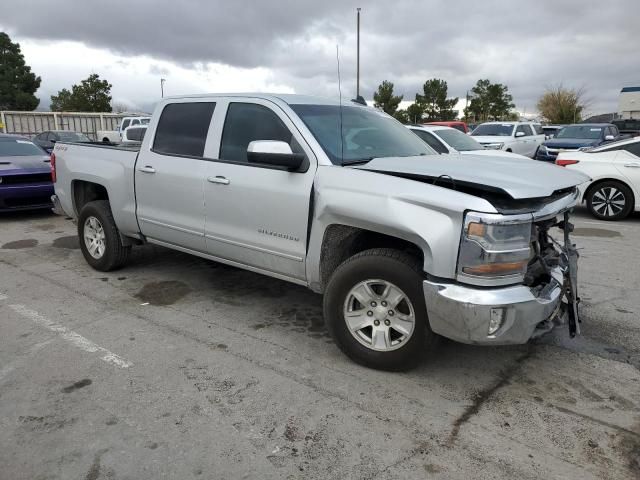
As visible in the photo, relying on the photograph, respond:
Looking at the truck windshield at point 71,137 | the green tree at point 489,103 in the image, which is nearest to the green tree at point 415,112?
the green tree at point 489,103

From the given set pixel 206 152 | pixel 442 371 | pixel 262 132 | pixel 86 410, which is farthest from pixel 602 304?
pixel 86 410

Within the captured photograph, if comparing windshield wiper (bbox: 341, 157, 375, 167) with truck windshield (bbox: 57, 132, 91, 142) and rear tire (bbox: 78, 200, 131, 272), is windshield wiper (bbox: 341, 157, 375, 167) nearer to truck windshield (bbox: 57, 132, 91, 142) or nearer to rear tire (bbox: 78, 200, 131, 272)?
rear tire (bbox: 78, 200, 131, 272)

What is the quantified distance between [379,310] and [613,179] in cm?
773

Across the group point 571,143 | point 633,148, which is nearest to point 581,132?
point 571,143

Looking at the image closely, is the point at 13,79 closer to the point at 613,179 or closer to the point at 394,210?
the point at 613,179

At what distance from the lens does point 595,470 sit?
8.40 feet

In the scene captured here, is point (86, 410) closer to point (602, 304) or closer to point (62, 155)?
point (62, 155)

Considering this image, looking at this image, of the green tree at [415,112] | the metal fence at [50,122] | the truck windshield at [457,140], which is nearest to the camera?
the truck windshield at [457,140]

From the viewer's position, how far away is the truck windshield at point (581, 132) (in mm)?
16828

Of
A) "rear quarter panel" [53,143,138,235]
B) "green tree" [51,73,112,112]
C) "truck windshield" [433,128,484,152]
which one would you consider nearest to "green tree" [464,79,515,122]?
"green tree" [51,73,112,112]

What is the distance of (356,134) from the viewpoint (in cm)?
421

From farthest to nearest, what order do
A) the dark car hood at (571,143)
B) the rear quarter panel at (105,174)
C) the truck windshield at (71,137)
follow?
1. the truck windshield at (71,137)
2. the dark car hood at (571,143)
3. the rear quarter panel at (105,174)

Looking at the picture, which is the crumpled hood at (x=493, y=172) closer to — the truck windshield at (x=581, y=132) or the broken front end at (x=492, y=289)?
the broken front end at (x=492, y=289)

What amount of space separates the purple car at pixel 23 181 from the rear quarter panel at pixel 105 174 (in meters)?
3.43
